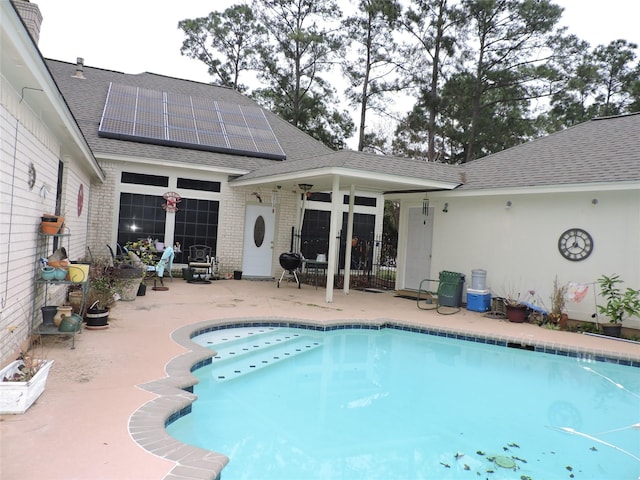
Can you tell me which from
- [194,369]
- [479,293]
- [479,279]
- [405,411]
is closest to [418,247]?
[479,279]

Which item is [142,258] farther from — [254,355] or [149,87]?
[149,87]

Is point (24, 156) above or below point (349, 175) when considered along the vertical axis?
below

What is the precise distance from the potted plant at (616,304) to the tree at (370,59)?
1439 cm

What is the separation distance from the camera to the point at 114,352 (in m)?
5.23

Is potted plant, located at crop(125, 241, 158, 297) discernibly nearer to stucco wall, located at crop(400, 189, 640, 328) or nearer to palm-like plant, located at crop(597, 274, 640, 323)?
stucco wall, located at crop(400, 189, 640, 328)

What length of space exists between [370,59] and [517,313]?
14856 millimetres

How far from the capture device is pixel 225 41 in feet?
77.4

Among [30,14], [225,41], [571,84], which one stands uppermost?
[225,41]

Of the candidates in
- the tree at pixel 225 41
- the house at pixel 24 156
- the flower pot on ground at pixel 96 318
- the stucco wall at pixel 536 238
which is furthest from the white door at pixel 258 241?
the tree at pixel 225 41

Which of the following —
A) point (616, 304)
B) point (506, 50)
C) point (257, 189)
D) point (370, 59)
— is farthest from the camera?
point (370, 59)

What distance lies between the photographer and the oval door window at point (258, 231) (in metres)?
13.1

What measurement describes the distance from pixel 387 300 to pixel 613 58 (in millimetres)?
15411

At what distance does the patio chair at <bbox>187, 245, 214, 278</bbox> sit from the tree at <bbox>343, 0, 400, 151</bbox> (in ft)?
36.7

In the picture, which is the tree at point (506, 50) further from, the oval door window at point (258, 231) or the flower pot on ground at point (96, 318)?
the flower pot on ground at point (96, 318)
